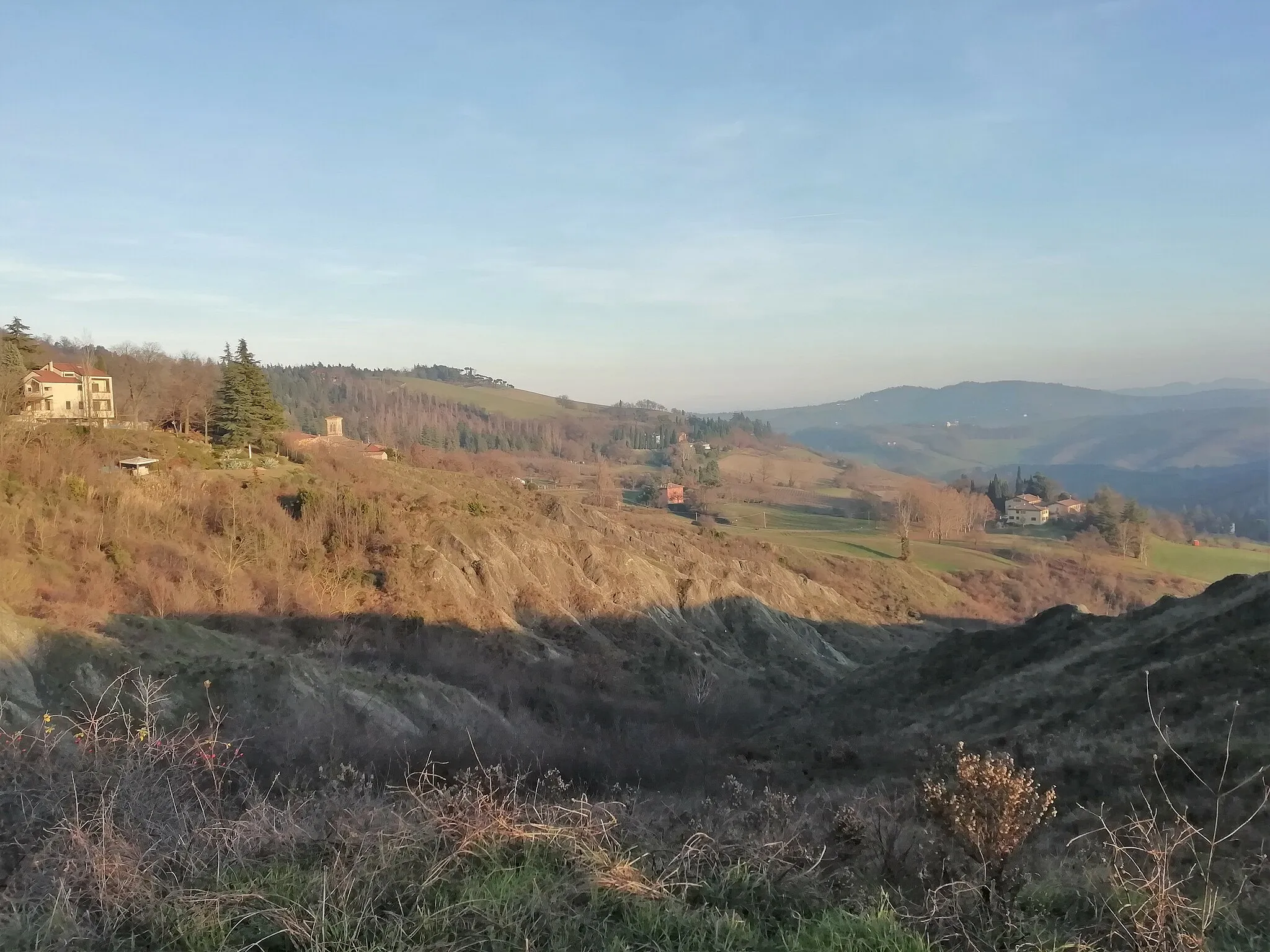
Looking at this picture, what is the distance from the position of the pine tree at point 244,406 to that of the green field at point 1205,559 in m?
82.2

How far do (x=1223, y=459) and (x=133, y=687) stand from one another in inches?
5858

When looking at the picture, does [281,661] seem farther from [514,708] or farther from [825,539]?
[825,539]

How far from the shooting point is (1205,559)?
268 ft

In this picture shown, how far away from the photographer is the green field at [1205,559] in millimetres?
75125

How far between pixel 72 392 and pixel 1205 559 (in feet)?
335

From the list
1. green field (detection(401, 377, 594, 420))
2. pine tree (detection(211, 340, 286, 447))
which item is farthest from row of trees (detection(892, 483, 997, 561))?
green field (detection(401, 377, 594, 420))

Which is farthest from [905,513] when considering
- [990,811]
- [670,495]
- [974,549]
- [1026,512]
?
[990,811]

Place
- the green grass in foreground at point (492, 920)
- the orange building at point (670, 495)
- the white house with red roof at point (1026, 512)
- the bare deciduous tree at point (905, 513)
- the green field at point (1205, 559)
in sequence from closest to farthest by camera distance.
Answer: the green grass in foreground at point (492, 920) → the green field at point (1205, 559) → the bare deciduous tree at point (905, 513) → the orange building at point (670, 495) → the white house with red roof at point (1026, 512)

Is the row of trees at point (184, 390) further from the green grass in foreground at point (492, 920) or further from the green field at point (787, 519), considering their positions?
the green field at point (787, 519)

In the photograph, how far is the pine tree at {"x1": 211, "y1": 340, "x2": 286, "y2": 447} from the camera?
45.6 metres

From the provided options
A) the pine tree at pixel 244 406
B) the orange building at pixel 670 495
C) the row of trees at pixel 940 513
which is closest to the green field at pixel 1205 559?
the row of trees at pixel 940 513

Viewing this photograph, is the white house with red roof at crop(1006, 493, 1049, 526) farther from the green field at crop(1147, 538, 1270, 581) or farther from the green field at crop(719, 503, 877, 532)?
the green field at crop(719, 503, 877, 532)

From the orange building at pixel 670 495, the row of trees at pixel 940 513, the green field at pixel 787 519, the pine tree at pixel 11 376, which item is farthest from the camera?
the orange building at pixel 670 495

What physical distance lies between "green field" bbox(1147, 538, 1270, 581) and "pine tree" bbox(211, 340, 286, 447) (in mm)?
82206
